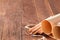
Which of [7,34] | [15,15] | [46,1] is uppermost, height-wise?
[46,1]

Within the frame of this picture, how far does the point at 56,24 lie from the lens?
1.05 m

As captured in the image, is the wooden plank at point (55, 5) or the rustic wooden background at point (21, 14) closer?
the rustic wooden background at point (21, 14)

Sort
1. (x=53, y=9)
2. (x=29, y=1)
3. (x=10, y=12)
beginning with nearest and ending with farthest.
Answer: (x=10, y=12) → (x=53, y=9) → (x=29, y=1)

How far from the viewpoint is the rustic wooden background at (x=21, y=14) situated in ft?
4.39

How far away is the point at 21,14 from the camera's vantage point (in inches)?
68.6

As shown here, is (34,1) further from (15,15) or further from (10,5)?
(15,15)

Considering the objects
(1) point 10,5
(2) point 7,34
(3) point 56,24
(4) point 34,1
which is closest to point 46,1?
(4) point 34,1

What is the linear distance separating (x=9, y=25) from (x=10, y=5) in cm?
62

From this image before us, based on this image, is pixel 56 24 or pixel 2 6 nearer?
pixel 56 24

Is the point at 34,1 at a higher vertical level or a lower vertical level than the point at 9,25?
higher

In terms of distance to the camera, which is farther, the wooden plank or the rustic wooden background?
the wooden plank

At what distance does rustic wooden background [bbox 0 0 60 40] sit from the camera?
134 cm

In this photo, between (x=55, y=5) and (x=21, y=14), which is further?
(x=55, y=5)

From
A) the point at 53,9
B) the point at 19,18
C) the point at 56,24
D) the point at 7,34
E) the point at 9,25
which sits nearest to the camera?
the point at 56,24
